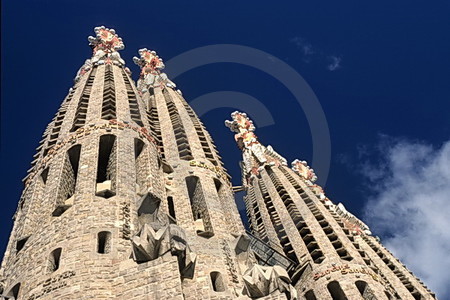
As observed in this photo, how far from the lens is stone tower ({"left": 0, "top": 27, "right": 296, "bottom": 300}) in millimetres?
25203

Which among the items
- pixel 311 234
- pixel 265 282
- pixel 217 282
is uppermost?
pixel 311 234

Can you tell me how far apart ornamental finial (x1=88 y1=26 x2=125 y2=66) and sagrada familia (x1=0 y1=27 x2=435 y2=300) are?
0.37 feet

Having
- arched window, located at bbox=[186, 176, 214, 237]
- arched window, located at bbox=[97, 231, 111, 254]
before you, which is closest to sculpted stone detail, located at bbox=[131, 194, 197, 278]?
arched window, located at bbox=[97, 231, 111, 254]

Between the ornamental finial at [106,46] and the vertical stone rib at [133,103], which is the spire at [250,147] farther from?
the vertical stone rib at [133,103]

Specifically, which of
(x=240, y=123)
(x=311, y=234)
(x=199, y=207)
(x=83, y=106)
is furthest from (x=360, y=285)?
(x=240, y=123)

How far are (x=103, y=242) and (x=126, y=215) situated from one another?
7.28ft

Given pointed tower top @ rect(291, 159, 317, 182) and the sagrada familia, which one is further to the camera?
pointed tower top @ rect(291, 159, 317, 182)

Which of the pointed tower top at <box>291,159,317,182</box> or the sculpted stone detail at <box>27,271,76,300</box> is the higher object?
the pointed tower top at <box>291,159,317,182</box>

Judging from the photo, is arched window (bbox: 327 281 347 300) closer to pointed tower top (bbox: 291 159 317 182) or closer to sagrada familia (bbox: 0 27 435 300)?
sagrada familia (bbox: 0 27 435 300)

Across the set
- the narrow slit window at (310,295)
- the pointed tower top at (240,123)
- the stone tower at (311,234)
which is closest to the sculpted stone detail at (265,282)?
the stone tower at (311,234)

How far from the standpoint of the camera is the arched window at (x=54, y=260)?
87.6 ft

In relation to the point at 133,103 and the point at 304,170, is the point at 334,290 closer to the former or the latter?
the point at 133,103

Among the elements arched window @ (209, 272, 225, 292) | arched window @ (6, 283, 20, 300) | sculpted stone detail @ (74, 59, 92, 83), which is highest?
sculpted stone detail @ (74, 59, 92, 83)

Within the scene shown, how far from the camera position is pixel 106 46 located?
6056 centimetres
